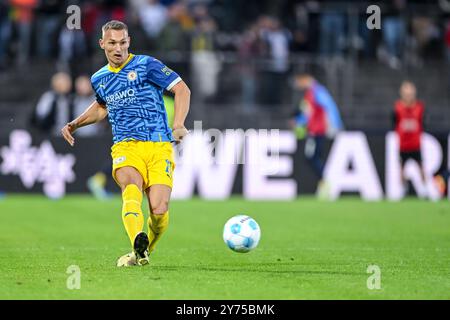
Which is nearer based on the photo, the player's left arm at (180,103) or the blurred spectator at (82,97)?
the player's left arm at (180,103)

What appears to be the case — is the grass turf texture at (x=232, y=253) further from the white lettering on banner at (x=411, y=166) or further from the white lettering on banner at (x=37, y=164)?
the white lettering on banner at (x=411, y=166)

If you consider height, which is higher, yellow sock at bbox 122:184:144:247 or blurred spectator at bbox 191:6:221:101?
blurred spectator at bbox 191:6:221:101

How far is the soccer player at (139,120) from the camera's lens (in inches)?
397

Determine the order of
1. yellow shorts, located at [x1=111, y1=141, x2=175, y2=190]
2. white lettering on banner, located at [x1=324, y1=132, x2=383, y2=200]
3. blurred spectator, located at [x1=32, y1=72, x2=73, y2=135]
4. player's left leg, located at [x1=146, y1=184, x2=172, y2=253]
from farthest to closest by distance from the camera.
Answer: white lettering on banner, located at [x1=324, y1=132, x2=383, y2=200]
blurred spectator, located at [x1=32, y1=72, x2=73, y2=135]
yellow shorts, located at [x1=111, y1=141, x2=175, y2=190]
player's left leg, located at [x1=146, y1=184, x2=172, y2=253]

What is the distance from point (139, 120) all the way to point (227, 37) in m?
14.0

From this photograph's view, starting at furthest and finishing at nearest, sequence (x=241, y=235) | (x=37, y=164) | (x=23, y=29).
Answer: (x=23, y=29) < (x=37, y=164) < (x=241, y=235)

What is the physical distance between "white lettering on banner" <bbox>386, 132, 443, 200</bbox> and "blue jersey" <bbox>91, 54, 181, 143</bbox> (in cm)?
1210

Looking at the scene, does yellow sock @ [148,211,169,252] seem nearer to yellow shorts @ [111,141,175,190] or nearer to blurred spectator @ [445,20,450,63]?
yellow shorts @ [111,141,175,190]

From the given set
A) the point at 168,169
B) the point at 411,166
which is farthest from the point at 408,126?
the point at 168,169

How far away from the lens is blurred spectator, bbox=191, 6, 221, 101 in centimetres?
2288

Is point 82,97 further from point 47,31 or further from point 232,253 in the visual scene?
point 232,253

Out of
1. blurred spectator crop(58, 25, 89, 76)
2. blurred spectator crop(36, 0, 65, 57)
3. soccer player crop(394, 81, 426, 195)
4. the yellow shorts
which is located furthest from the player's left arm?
blurred spectator crop(36, 0, 65, 57)

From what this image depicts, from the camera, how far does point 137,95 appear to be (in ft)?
34.0

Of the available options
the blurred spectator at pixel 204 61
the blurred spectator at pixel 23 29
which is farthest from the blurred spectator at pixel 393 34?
the blurred spectator at pixel 23 29
